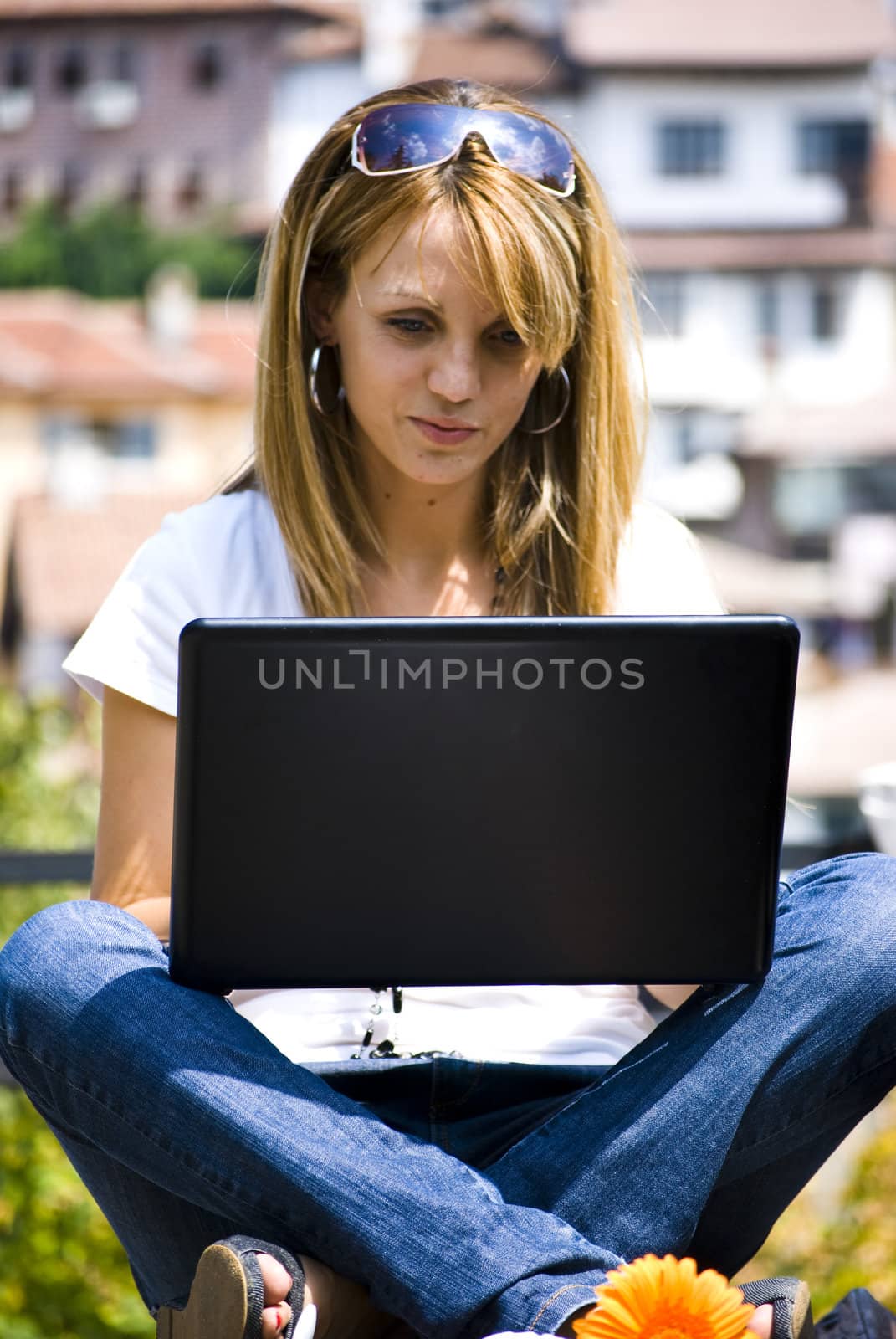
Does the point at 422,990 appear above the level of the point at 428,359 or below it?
below

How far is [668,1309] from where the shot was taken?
99 cm

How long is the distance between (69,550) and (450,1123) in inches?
208

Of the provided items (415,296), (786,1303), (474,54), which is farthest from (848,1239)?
(474,54)

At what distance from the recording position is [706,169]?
618cm

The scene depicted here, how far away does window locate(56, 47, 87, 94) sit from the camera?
5.63 m

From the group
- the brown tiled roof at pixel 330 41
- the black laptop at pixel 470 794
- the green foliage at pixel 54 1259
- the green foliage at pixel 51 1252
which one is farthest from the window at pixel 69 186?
the black laptop at pixel 470 794

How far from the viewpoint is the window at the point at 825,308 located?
637 cm

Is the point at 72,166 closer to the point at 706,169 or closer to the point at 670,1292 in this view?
the point at 706,169

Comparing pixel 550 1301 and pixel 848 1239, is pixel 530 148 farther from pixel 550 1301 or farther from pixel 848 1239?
pixel 848 1239

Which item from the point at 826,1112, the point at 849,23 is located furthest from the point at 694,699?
the point at 849,23

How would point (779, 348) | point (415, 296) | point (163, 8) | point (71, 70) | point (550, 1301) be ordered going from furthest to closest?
point (779, 348) < point (163, 8) < point (71, 70) < point (415, 296) < point (550, 1301)

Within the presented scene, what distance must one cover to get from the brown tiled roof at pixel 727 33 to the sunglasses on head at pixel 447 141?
14.0 feet

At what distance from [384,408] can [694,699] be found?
1.89 feet

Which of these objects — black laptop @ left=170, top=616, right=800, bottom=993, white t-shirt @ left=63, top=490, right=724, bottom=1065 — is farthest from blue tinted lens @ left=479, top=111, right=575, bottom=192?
black laptop @ left=170, top=616, right=800, bottom=993
